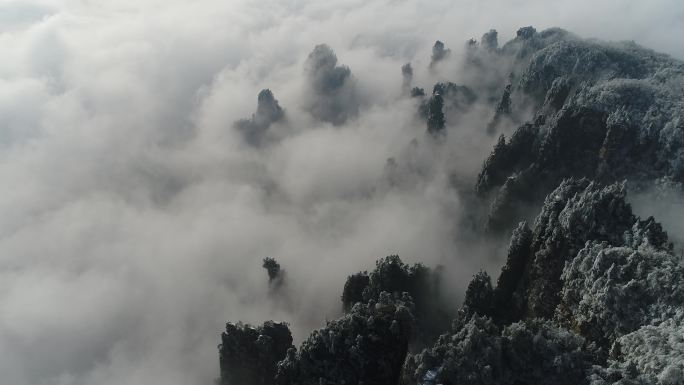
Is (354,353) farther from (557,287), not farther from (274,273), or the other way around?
(274,273)

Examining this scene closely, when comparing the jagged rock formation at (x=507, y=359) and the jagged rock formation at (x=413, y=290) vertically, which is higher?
the jagged rock formation at (x=413, y=290)

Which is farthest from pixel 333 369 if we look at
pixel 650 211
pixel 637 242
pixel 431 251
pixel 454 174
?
pixel 454 174

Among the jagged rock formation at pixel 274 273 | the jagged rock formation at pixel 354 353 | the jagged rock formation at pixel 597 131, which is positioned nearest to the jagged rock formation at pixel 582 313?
the jagged rock formation at pixel 354 353

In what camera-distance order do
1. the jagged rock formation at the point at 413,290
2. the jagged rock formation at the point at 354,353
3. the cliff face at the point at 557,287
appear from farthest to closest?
the jagged rock formation at the point at 413,290, the jagged rock formation at the point at 354,353, the cliff face at the point at 557,287

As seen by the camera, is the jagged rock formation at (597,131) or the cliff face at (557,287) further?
the jagged rock formation at (597,131)

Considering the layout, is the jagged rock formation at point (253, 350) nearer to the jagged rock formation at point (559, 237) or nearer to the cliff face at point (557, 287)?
the cliff face at point (557, 287)

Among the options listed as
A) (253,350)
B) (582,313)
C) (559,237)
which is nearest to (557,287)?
(559,237)
